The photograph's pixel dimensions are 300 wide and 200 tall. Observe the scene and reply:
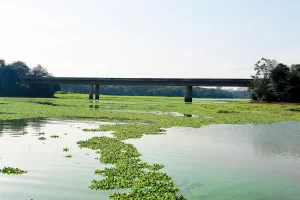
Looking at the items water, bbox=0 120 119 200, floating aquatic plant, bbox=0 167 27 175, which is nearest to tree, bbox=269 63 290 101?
water, bbox=0 120 119 200

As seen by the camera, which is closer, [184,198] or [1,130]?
[184,198]

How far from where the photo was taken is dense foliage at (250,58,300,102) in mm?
70188

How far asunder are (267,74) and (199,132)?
2332 inches

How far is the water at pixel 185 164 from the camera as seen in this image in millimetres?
10961

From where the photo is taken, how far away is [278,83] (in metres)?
72.4

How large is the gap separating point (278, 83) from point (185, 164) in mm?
63755

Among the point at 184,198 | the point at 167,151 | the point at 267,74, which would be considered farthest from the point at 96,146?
the point at 267,74

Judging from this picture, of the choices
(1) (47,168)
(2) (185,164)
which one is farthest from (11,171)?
(2) (185,164)

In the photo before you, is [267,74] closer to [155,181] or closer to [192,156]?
[192,156]

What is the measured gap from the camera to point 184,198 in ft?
33.7

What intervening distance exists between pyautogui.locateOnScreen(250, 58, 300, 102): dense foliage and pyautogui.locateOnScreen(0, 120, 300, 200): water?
5021 cm

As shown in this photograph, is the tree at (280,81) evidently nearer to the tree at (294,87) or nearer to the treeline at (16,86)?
the tree at (294,87)

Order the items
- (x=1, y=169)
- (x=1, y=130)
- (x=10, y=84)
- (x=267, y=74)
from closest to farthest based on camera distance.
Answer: (x=1, y=169) → (x=1, y=130) → (x=267, y=74) → (x=10, y=84)

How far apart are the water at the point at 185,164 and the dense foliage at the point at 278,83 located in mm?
50214
